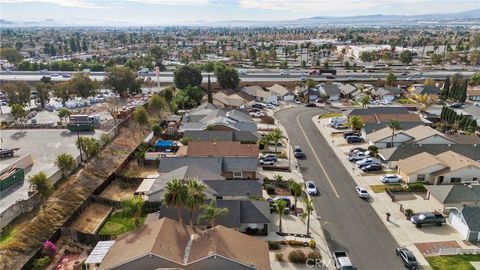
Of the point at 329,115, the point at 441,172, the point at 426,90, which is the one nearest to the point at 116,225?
the point at 441,172

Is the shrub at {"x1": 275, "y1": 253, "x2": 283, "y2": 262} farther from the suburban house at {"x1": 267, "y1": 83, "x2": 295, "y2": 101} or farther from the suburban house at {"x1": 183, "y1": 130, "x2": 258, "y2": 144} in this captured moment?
the suburban house at {"x1": 267, "y1": 83, "x2": 295, "y2": 101}

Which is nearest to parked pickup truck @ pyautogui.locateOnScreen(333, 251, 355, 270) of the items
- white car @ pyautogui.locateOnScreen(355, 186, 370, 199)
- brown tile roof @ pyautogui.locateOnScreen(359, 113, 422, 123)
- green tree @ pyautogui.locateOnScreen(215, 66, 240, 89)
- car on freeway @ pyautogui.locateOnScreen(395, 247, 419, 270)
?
car on freeway @ pyautogui.locateOnScreen(395, 247, 419, 270)

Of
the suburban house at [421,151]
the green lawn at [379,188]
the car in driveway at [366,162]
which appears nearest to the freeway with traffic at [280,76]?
the suburban house at [421,151]

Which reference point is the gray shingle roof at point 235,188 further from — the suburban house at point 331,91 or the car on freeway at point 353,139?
the suburban house at point 331,91

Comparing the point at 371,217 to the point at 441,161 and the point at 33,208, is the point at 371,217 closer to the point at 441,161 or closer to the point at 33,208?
the point at 441,161

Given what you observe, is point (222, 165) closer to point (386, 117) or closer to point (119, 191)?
point (119, 191)

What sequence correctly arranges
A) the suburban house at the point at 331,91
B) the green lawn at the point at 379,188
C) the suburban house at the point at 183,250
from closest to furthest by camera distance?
the suburban house at the point at 183,250
the green lawn at the point at 379,188
the suburban house at the point at 331,91
